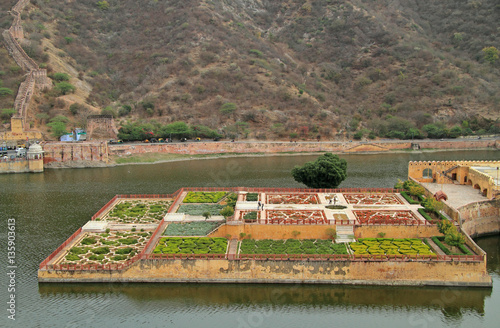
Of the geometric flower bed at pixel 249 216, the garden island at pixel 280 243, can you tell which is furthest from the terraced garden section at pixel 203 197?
the geometric flower bed at pixel 249 216

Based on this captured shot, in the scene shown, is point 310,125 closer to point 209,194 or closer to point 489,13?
point 209,194

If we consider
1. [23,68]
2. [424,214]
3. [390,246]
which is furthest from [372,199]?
[23,68]

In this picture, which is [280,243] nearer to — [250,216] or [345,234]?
[250,216]

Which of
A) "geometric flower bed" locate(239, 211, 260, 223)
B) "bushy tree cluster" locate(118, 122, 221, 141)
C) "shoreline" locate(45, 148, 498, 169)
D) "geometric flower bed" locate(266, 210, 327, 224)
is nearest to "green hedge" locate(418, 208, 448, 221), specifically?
"geometric flower bed" locate(266, 210, 327, 224)

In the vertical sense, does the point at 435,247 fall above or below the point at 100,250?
above

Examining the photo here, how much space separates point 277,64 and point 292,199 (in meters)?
67.2

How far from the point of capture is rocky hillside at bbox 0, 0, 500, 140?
287 ft

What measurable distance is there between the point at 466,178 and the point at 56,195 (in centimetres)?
3997

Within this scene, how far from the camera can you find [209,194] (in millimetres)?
44594

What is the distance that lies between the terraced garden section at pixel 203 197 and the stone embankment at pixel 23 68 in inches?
1662

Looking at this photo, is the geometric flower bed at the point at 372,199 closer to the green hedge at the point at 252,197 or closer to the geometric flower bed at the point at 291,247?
the green hedge at the point at 252,197

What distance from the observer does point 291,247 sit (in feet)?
107

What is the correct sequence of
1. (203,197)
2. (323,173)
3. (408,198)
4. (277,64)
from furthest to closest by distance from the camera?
(277,64), (323,173), (203,197), (408,198)

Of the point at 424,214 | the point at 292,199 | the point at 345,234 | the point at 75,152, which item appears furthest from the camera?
the point at 75,152
